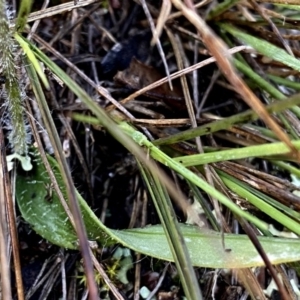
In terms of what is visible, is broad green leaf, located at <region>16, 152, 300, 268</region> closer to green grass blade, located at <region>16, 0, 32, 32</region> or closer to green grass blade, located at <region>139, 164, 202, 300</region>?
green grass blade, located at <region>139, 164, 202, 300</region>

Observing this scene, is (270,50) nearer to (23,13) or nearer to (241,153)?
(241,153)

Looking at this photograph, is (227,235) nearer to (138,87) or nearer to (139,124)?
(139,124)

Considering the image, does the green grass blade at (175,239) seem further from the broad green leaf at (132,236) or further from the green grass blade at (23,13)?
the green grass blade at (23,13)

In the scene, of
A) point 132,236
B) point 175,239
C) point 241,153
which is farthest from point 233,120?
point 132,236

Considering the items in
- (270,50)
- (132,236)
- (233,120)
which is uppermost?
(270,50)

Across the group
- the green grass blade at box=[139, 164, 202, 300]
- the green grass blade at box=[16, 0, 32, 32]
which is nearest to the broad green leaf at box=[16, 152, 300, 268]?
the green grass blade at box=[139, 164, 202, 300]

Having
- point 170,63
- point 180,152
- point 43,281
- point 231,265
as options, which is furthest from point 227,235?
point 170,63

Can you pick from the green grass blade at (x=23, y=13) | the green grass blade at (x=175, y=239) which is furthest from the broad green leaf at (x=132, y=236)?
the green grass blade at (x=23, y=13)

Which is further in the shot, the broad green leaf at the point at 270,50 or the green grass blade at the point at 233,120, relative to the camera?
the broad green leaf at the point at 270,50
